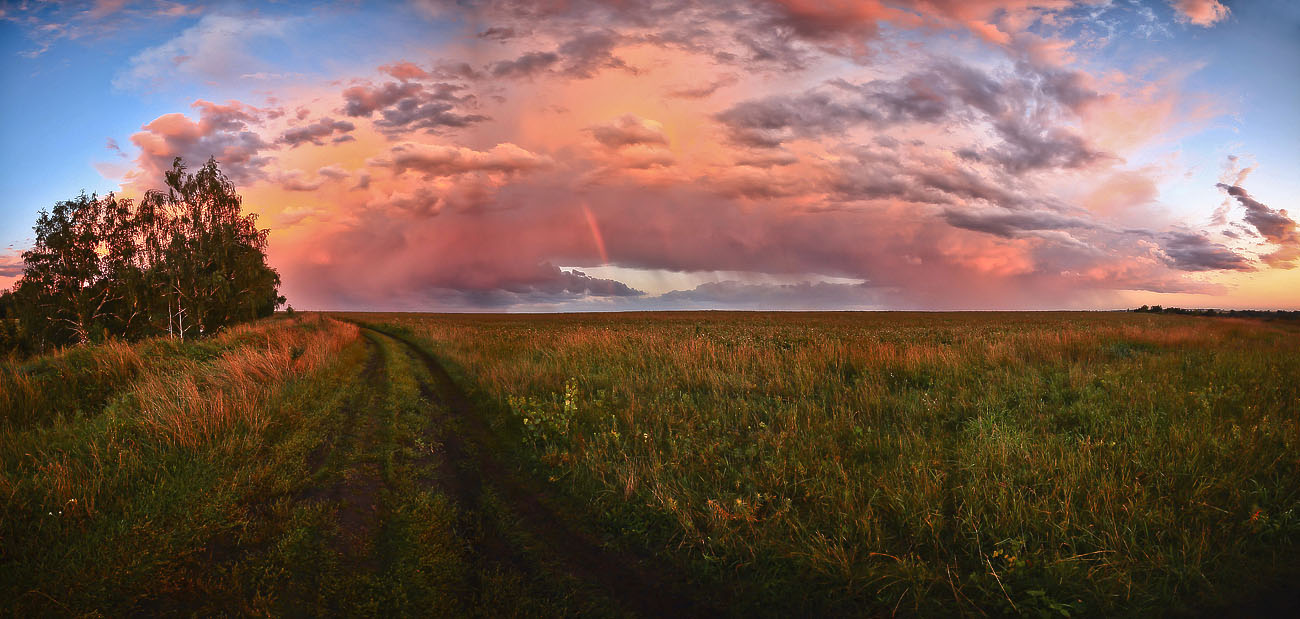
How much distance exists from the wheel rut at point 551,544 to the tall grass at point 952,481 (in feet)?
1.23

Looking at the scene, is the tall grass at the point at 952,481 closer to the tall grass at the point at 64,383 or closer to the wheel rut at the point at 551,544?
the wheel rut at the point at 551,544

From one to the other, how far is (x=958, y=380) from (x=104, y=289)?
5545 centimetres

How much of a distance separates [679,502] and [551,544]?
53.3 inches

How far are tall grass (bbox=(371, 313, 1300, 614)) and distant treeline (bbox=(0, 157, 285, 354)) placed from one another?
37104mm

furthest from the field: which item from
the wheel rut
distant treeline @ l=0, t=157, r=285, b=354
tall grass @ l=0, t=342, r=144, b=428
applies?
distant treeline @ l=0, t=157, r=285, b=354

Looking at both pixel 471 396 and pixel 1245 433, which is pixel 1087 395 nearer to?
pixel 1245 433

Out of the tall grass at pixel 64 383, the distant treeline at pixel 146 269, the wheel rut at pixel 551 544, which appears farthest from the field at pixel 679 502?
the distant treeline at pixel 146 269

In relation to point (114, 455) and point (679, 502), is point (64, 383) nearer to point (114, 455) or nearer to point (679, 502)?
point (114, 455)

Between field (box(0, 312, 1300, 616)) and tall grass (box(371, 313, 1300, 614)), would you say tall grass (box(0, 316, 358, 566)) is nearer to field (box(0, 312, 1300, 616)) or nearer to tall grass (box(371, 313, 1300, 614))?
field (box(0, 312, 1300, 616))

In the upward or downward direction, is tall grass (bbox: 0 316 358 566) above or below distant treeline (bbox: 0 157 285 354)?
below

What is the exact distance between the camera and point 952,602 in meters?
3.88

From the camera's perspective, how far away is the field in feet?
13.2

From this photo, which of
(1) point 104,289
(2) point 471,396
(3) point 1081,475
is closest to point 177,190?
(1) point 104,289

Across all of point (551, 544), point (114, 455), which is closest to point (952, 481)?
point (551, 544)
